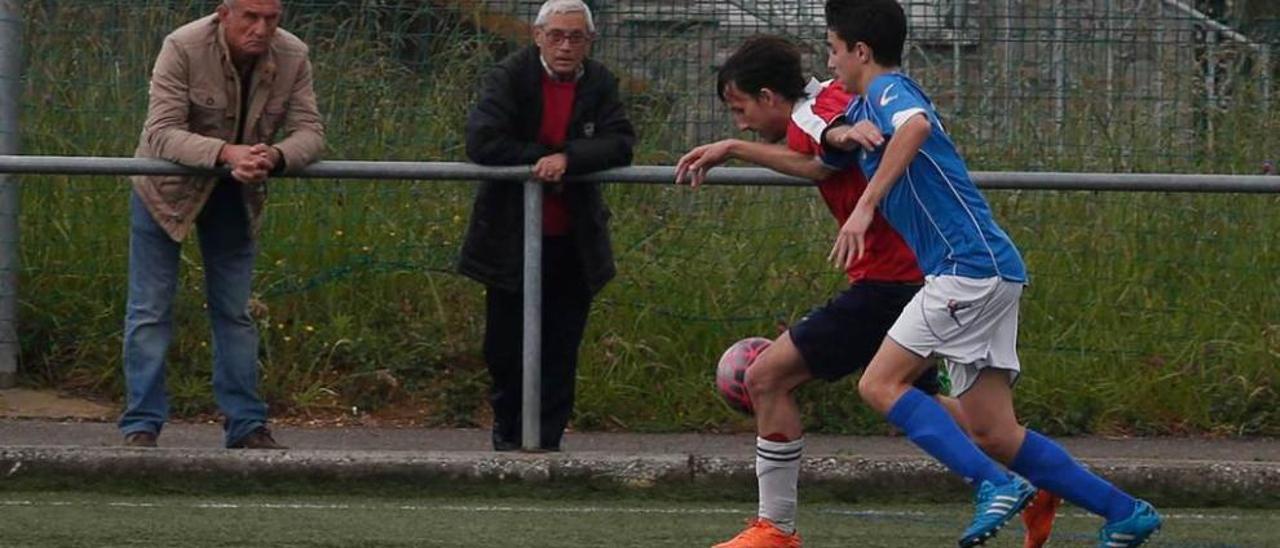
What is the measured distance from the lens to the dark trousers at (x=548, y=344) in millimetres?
8523

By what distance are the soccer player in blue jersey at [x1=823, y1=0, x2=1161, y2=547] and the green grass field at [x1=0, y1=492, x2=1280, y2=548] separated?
0.75 metres

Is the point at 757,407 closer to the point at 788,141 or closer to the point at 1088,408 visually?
the point at 788,141

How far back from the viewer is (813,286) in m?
10.2

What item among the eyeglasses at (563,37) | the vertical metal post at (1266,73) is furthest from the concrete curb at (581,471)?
the vertical metal post at (1266,73)

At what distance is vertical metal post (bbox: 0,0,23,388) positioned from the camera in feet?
32.1

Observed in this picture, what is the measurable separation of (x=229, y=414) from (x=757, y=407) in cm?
238

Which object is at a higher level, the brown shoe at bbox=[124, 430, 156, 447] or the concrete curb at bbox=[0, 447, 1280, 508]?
the brown shoe at bbox=[124, 430, 156, 447]

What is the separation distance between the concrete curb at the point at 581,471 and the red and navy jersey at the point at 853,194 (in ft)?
5.72

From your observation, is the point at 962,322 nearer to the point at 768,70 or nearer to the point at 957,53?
the point at 768,70

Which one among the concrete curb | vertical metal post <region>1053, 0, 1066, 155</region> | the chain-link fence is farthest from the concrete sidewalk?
vertical metal post <region>1053, 0, 1066, 155</region>

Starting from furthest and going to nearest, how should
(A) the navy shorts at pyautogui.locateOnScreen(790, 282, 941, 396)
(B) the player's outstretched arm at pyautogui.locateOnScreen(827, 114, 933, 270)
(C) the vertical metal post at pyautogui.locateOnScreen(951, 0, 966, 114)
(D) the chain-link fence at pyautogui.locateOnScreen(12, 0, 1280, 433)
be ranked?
(C) the vertical metal post at pyautogui.locateOnScreen(951, 0, 966, 114)
(D) the chain-link fence at pyautogui.locateOnScreen(12, 0, 1280, 433)
(A) the navy shorts at pyautogui.locateOnScreen(790, 282, 941, 396)
(B) the player's outstretched arm at pyautogui.locateOnScreen(827, 114, 933, 270)

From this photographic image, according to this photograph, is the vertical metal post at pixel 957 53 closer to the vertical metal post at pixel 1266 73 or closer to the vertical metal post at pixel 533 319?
the vertical metal post at pixel 1266 73

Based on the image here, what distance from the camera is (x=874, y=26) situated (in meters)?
6.25

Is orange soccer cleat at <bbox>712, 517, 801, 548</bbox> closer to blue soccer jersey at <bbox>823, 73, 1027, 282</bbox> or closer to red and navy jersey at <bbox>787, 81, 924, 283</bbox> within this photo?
red and navy jersey at <bbox>787, 81, 924, 283</bbox>
